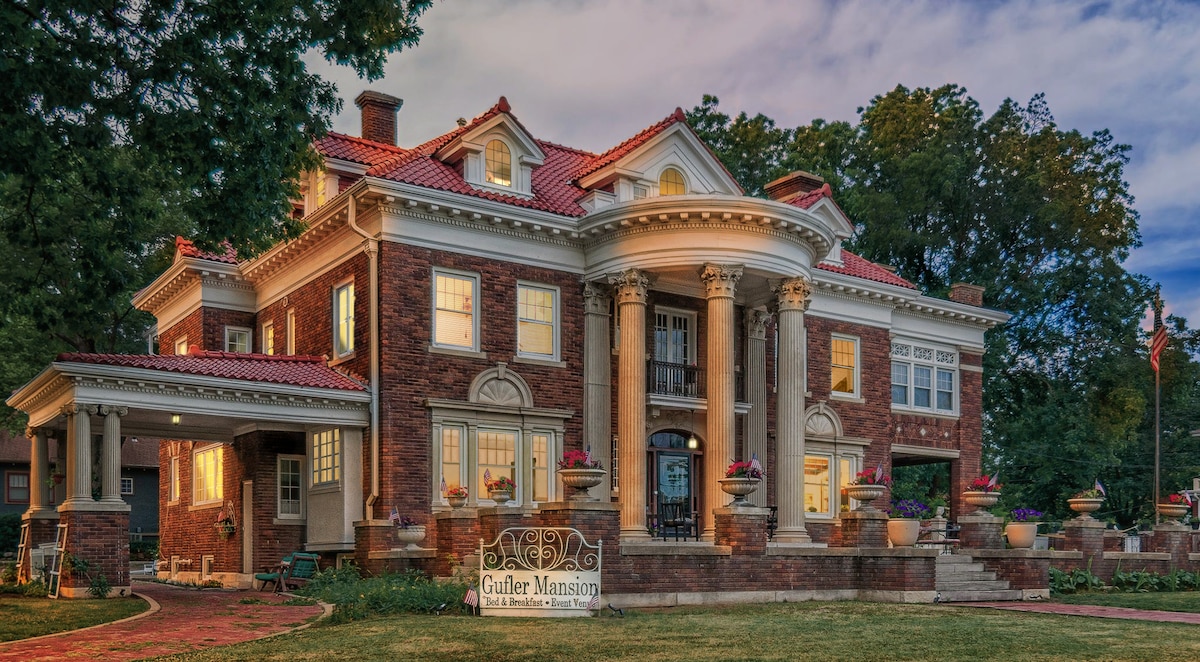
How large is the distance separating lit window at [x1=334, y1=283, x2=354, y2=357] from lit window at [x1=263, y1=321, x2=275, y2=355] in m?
3.69

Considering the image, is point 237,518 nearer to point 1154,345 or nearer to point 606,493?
point 606,493

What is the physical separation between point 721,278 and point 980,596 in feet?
24.1

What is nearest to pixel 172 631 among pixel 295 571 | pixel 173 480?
pixel 295 571

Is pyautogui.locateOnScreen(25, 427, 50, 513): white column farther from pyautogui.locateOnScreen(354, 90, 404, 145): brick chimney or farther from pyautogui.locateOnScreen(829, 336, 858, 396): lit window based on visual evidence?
pyautogui.locateOnScreen(829, 336, 858, 396): lit window

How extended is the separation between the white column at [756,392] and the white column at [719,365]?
300 centimetres

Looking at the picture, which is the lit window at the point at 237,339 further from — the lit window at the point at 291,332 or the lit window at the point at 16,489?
the lit window at the point at 16,489

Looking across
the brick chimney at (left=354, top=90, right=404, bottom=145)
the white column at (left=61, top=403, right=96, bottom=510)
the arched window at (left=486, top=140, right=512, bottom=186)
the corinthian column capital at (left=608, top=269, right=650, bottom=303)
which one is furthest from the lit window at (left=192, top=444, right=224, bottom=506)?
the corinthian column capital at (left=608, top=269, right=650, bottom=303)

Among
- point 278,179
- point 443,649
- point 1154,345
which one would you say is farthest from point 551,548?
point 1154,345

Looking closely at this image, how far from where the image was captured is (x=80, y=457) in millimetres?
19438

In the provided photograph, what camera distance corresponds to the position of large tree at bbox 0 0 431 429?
1389cm

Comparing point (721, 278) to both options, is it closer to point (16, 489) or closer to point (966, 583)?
point (966, 583)

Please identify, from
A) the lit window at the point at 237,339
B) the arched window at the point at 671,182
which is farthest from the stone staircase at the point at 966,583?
the lit window at the point at 237,339

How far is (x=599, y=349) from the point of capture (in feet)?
79.8

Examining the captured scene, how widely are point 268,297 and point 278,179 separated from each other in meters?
12.6
